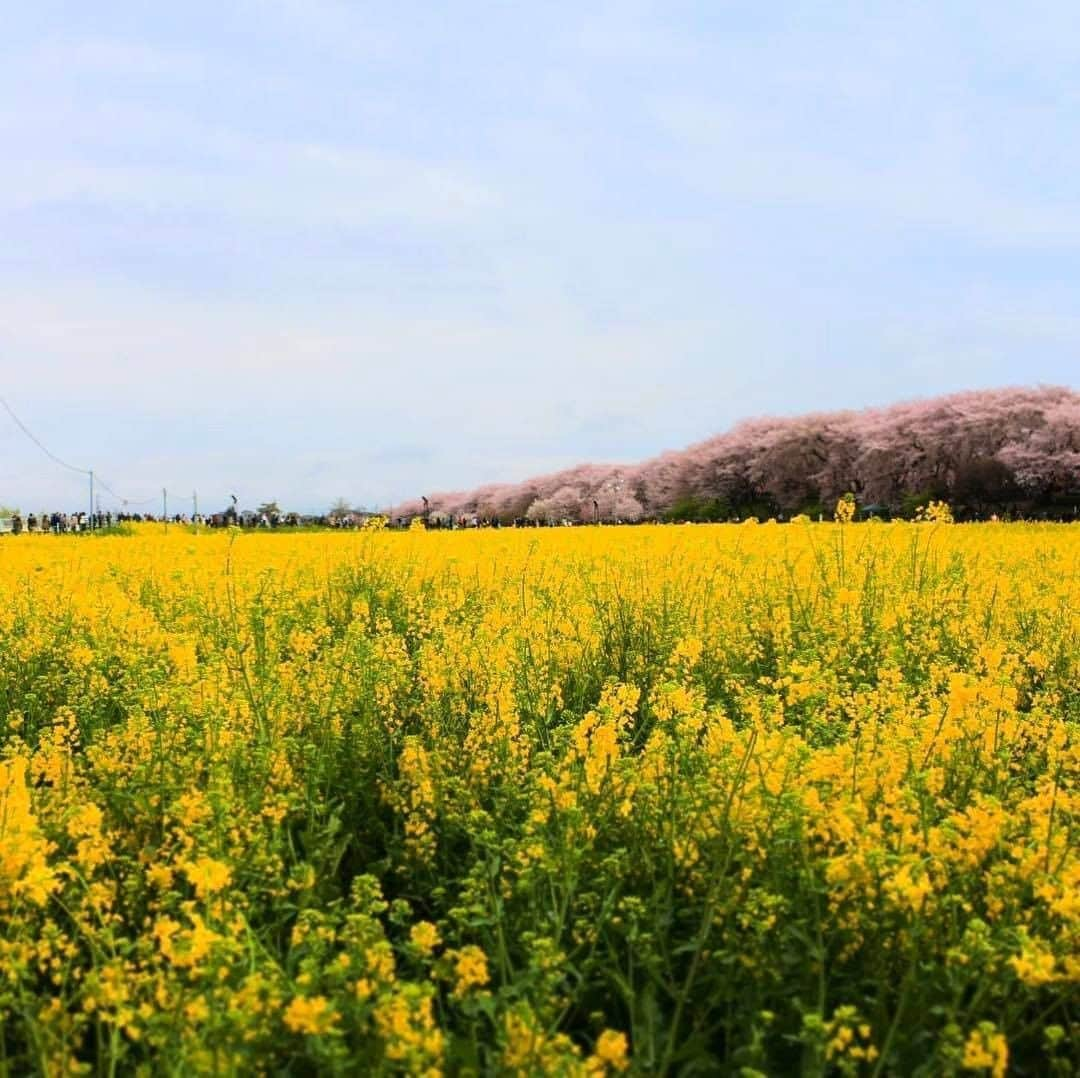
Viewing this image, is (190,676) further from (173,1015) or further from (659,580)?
(659,580)

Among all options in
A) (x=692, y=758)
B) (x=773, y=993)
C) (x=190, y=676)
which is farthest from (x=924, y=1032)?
(x=190, y=676)

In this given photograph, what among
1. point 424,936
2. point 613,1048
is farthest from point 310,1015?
point 613,1048

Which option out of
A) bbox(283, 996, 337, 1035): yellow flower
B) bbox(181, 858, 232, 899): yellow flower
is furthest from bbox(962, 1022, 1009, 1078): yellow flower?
bbox(181, 858, 232, 899): yellow flower

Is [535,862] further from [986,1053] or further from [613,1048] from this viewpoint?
[986,1053]

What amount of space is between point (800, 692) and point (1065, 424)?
38.4m

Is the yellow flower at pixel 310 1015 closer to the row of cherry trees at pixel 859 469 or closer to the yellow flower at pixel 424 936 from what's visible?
the yellow flower at pixel 424 936

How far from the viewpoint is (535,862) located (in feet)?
11.2

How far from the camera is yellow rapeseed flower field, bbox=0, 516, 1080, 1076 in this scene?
264cm

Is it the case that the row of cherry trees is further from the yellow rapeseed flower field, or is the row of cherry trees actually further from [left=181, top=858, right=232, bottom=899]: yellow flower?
[left=181, top=858, right=232, bottom=899]: yellow flower

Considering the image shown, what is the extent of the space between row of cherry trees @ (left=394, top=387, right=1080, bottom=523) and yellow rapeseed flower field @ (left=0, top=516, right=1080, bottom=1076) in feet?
87.4

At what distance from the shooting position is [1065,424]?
126 feet

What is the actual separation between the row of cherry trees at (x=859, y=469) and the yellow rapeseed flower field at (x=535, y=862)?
26648 millimetres

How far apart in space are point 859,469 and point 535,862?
44.7 metres

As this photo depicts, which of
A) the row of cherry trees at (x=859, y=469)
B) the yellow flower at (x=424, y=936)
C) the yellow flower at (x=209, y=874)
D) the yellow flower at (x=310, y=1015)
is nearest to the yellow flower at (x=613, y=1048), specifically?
the yellow flower at (x=424, y=936)
